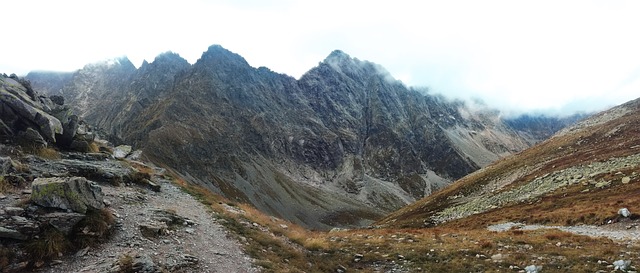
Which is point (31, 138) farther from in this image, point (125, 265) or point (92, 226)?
point (125, 265)

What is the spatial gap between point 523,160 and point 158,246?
9513cm

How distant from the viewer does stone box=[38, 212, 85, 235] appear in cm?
1700

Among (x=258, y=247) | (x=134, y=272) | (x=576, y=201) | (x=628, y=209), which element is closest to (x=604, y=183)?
(x=576, y=201)

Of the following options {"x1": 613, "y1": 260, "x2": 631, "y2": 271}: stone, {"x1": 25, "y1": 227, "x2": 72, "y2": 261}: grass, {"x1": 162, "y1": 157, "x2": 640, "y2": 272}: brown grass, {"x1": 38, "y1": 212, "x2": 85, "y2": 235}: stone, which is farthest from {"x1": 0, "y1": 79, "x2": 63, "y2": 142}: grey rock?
{"x1": 613, "y1": 260, "x2": 631, "y2": 271}: stone

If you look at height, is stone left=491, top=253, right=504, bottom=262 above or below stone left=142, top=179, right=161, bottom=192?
below

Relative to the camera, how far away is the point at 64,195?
1830cm

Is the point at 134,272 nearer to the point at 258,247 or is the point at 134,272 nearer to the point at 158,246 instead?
the point at 158,246

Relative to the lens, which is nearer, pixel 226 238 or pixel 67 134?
pixel 226 238

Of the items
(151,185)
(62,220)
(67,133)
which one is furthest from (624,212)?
(67,133)

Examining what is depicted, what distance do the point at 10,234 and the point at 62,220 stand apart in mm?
1987

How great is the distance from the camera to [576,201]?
44.4 meters

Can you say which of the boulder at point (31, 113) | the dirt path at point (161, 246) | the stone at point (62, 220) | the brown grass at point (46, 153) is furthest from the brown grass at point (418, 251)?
the boulder at point (31, 113)

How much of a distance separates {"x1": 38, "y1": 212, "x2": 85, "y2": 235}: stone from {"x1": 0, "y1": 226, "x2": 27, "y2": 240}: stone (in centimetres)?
129

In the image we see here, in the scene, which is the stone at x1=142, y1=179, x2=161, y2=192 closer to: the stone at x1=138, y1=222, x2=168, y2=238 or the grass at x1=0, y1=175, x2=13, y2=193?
the grass at x1=0, y1=175, x2=13, y2=193
